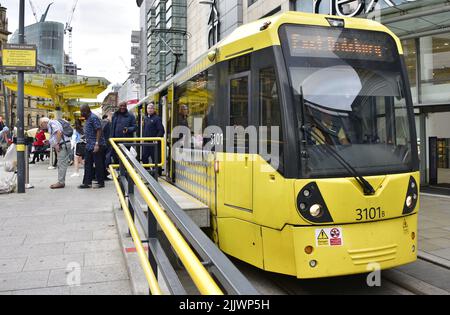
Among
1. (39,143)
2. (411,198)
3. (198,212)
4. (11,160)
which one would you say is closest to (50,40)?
(39,143)

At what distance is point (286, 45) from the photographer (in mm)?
4590

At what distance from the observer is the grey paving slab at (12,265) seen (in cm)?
455

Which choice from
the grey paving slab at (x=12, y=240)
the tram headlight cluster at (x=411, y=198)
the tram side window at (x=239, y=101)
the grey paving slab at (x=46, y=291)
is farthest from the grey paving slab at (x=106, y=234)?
the tram headlight cluster at (x=411, y=198)

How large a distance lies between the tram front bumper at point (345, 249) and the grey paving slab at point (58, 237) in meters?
2.93

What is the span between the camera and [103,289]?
4.00m

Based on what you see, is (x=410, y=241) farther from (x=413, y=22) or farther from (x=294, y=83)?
(x=413, y=22)

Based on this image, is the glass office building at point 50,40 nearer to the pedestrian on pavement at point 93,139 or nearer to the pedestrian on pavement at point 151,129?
the pedestrian on pavement at point 93,139

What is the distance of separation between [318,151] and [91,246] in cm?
294

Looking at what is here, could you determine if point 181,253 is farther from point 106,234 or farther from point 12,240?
point 12,240

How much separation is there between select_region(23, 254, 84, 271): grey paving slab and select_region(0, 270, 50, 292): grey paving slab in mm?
154

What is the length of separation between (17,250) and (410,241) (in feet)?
14.5

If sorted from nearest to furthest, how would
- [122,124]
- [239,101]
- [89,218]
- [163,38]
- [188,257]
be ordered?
[188,257], [239,101], [89,218], [122,124], [163,38]
